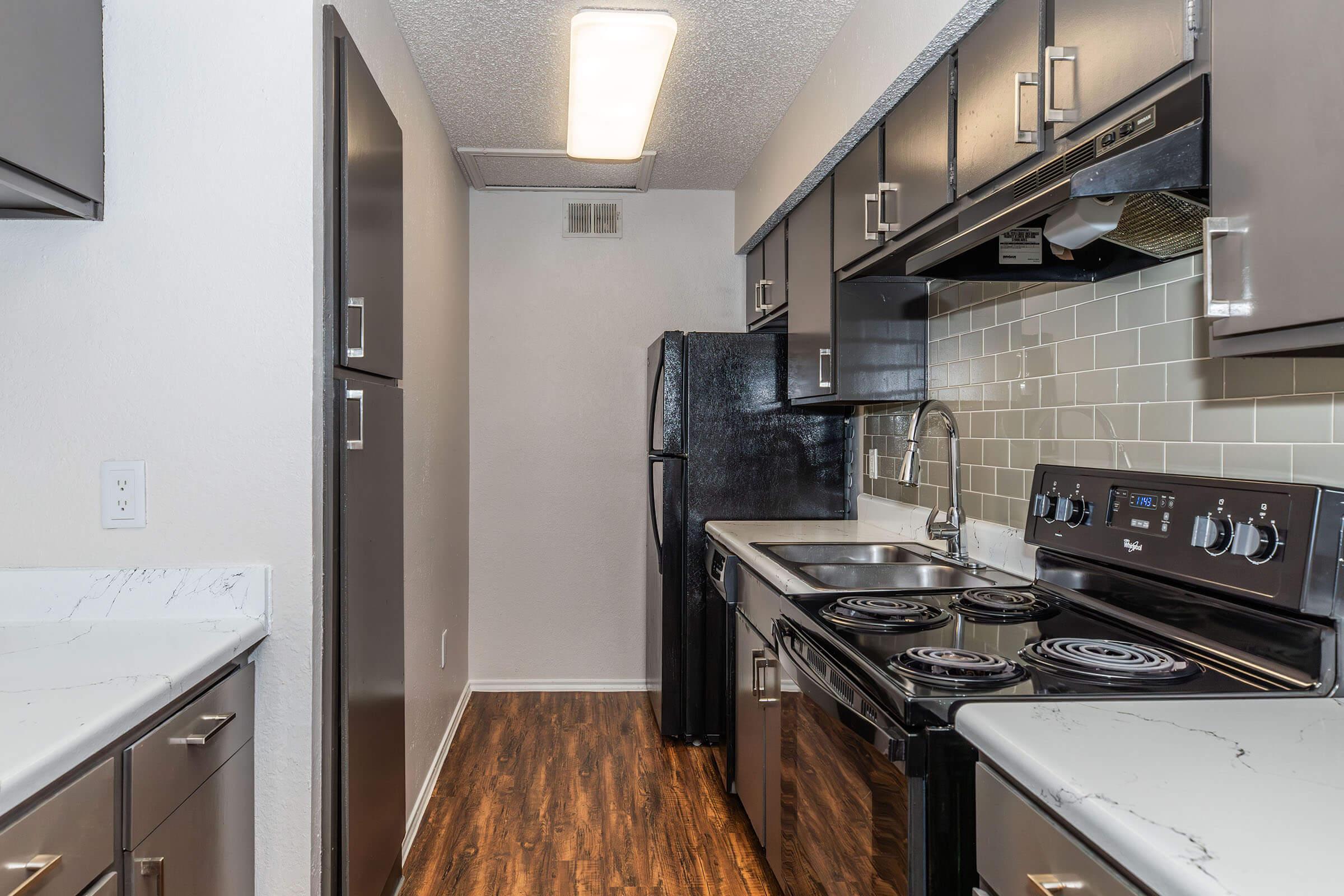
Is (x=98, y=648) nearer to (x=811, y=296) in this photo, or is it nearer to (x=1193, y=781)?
(x=1193, y=781)

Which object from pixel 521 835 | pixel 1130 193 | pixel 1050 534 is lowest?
pixel 521 835

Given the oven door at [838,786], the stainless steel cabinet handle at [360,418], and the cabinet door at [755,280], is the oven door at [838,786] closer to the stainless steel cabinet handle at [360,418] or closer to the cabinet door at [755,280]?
the stainless steel cabinet handle at [360,418]

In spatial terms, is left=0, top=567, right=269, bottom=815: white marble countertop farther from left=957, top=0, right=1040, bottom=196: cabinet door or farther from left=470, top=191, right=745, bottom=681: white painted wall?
left=470, top=191, right=745, bottom=681: white painted wall

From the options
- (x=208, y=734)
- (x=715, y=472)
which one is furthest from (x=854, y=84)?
(x=208, y=734)

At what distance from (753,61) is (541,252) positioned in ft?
5.60

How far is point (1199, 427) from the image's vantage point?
5.11 feet

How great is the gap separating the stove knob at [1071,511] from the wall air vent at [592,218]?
285 centimetres

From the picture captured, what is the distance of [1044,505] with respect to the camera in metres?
1.89

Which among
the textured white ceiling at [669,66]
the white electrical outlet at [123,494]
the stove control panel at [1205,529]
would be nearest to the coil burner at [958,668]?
the stove control panel at [1205,529]

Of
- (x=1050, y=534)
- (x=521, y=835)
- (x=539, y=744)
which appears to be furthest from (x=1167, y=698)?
(x=539, y=744)

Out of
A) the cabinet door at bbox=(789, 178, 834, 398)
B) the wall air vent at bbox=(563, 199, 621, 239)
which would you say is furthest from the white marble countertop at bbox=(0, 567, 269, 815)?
the wall air vent at bbox=(563, 199, 621, 239)

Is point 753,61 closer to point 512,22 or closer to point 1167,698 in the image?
point 512,22

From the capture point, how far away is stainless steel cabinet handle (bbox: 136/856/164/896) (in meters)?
1.21

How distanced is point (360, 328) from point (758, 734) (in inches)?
57.2
